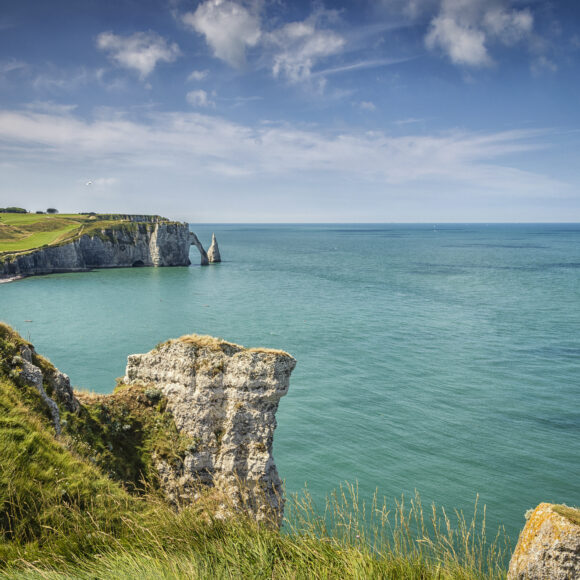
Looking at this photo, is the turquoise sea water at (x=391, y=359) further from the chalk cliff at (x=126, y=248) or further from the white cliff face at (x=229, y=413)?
the chalk cliff at (x=126, y=248)

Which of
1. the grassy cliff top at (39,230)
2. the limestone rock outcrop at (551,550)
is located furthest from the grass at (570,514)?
the grassy cliff top at (39,230)

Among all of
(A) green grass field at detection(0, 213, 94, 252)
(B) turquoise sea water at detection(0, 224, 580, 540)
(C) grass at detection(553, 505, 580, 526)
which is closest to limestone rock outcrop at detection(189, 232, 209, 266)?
(B) turquoise sea water at detection(0, 224, 580, 540)

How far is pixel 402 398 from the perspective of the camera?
36.8 metres

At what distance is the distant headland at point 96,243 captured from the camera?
118562 mm

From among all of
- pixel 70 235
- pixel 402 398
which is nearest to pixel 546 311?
pixel 402 398

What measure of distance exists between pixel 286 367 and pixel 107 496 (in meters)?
9.59

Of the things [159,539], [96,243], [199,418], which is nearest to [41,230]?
[96,243]

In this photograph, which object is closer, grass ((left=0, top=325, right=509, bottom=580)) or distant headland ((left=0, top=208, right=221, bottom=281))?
grass ((left=0, top=325, right=509, bottom=580))

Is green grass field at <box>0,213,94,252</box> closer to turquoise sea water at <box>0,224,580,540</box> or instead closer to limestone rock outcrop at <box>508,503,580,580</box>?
turquoise sea water at <box>0,224,580,540</box>

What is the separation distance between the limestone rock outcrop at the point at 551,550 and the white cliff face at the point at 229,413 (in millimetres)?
11467

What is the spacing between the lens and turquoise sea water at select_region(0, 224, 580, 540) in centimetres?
2655

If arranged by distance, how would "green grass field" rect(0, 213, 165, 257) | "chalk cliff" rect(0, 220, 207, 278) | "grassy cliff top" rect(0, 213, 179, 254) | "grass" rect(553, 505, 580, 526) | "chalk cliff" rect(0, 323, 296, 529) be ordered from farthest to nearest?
1. "chalk cliff" rect(0, 220, 207, 278)
2. "grassy cliff top" rect(0, 213, 179, 254)
3. "green grass field" rect(0, 213, 165, 257)
4. "chalk cliff" rect(0, 323, 296, 529)
5. "grass" rect(553, 505, 580, 526)

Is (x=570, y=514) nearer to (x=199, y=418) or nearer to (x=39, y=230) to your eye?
(x=199, y=418)

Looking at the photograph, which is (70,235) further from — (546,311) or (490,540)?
(490,540)
